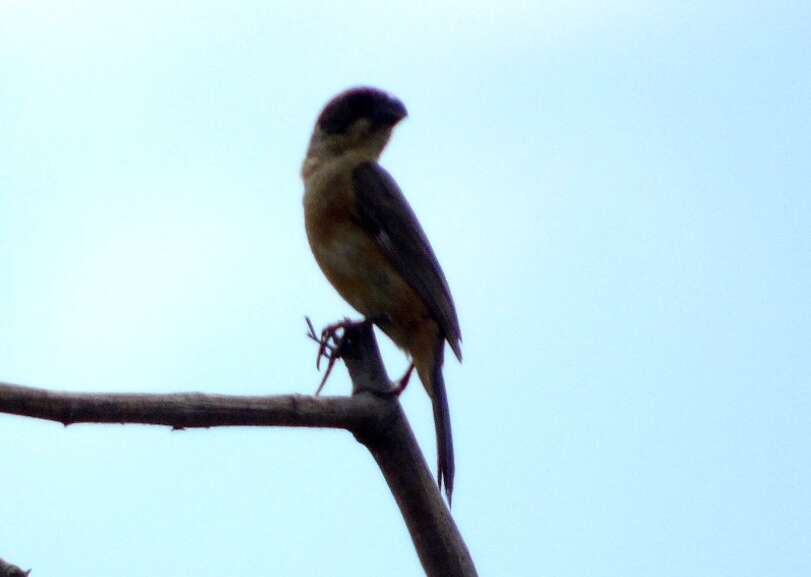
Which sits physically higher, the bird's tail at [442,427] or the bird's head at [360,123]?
the bird's head at [360,123]

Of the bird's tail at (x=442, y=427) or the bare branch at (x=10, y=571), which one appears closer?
the bare branch at (x=10, y=571)

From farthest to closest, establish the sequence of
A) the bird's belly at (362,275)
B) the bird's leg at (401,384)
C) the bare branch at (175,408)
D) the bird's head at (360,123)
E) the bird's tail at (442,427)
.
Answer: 1. the bird's head at (360,123)
2. the bird's belly at (362,275)
3. the bird's tail at (442,427)
4. the bird's leg at (401,384)
5. the bare branch at (175,408)

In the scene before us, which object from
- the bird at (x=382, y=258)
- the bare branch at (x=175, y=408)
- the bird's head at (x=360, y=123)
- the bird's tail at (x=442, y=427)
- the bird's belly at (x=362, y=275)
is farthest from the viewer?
the bird's head at (x=360, y=123)

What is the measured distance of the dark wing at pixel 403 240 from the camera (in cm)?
638

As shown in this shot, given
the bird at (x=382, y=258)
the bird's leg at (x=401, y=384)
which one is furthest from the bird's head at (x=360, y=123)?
the bird's leg at (x=401, y=384)

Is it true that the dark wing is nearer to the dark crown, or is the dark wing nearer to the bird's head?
the bird's head

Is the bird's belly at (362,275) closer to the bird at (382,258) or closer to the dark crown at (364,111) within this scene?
the bird at (382,258)

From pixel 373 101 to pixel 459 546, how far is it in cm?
367

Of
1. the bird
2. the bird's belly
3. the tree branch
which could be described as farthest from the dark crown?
the tree branch

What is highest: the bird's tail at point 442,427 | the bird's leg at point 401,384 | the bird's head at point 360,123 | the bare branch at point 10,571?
the bird's head at point 360,123

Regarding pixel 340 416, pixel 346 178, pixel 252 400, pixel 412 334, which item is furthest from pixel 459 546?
pixel 346 178

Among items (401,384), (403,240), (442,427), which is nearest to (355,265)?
(403,240)

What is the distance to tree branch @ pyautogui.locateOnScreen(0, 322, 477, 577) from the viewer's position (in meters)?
3.53

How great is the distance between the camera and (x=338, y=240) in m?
6.52
